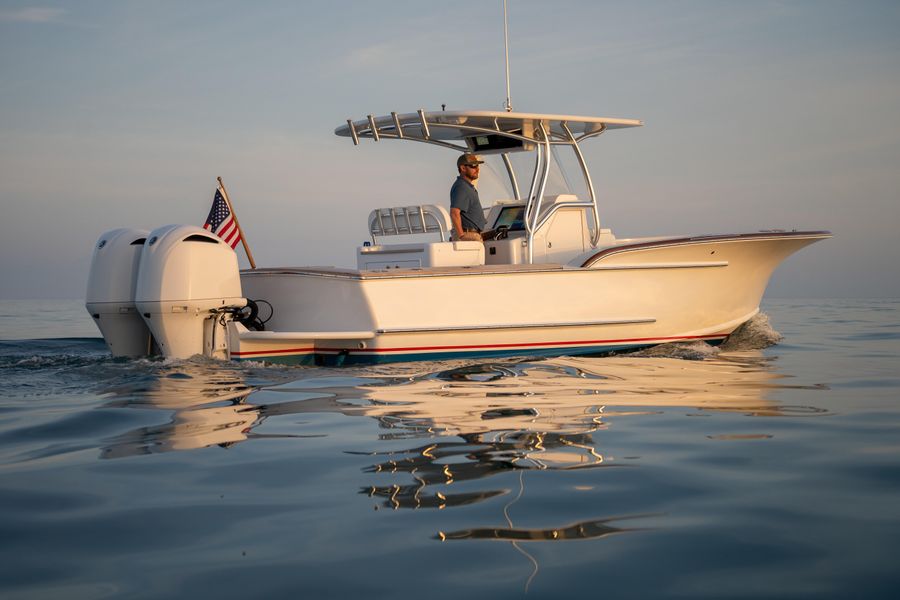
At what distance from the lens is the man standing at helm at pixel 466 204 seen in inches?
403

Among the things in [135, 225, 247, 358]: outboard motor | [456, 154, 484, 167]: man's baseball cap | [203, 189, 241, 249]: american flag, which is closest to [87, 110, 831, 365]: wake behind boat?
[135, 225, 247, 358]: outboard motor

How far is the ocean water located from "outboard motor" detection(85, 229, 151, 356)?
1264 millimetres

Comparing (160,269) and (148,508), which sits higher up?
(160,269)

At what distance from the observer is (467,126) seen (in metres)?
10.4

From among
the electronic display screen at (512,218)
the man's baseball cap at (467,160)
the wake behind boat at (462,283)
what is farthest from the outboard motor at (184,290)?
the electronic display screen at (512,218)

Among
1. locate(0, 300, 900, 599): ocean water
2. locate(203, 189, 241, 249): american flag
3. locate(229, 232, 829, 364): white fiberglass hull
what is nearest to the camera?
locate(0, 300, 900, 599): ocean water

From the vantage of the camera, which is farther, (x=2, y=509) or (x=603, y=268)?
(x=603, y=268)

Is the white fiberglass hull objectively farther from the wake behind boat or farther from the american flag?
the american flag

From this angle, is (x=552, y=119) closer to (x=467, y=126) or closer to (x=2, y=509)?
(x=467, y=126)

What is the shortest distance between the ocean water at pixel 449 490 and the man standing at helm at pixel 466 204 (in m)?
3.25

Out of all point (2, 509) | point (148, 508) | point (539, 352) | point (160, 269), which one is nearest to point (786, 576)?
point (148, 508)

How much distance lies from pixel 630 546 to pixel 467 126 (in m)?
7.95

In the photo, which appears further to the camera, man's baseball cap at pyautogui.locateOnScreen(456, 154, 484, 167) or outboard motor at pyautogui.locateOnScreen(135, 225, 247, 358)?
man's baseball cap at pyautogui.locateOnScreen(456, 154, 484, 167)

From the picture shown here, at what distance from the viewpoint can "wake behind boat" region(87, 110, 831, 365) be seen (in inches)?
335
